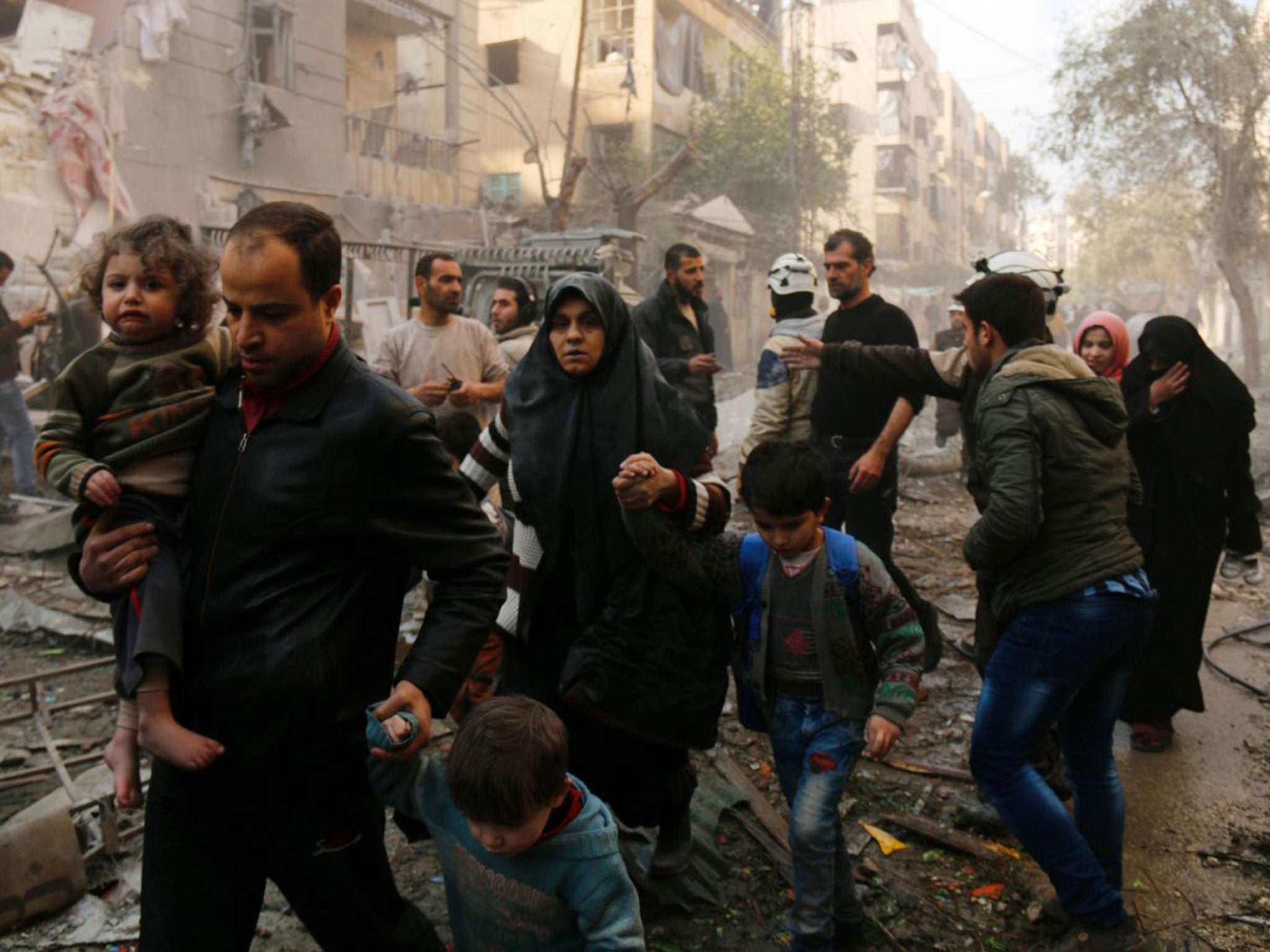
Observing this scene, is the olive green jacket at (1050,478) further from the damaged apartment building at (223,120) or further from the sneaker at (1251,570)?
the damaged apartment building at (223,120)

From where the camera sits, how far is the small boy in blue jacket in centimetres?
175

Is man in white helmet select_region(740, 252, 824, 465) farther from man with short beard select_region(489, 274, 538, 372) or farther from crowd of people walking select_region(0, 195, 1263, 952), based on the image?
man with short beard select_region(489, 274, 538, 372)

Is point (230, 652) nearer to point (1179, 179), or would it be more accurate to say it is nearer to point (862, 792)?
point (862, 792)

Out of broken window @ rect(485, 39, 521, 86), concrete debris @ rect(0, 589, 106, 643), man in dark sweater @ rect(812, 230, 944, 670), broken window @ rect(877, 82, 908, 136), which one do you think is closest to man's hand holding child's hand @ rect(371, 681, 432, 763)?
man in dark sweater @ rect(812, 230, 944, 670)

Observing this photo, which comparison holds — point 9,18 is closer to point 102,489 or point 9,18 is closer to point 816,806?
point 102,489

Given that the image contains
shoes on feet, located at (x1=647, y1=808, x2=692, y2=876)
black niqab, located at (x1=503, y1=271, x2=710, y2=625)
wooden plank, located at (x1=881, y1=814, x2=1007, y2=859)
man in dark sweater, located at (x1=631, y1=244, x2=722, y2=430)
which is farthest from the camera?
man in dark sweater, located at (x1=631, y1=244, x2=722, y2=430)

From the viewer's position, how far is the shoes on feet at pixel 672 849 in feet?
10.1

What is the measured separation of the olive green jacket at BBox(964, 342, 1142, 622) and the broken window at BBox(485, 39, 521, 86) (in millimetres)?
25265

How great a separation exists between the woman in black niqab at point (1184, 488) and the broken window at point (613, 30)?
23.6m

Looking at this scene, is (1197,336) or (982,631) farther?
(1197,336)

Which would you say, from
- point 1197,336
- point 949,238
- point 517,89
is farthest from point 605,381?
point 949,238

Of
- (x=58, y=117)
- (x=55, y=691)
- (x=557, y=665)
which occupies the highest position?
(x=58, y=117)

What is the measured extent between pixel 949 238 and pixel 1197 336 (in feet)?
217

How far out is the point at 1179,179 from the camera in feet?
70.1
